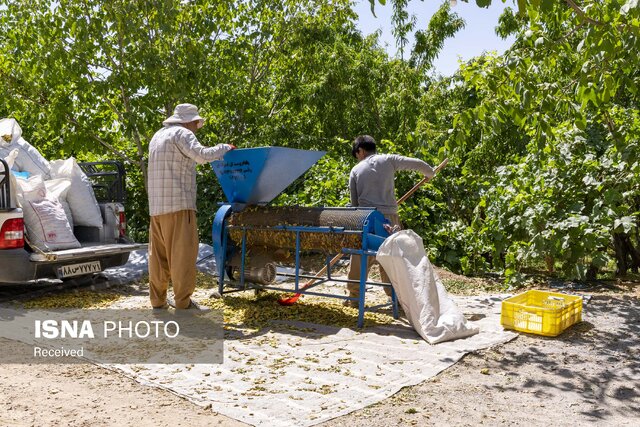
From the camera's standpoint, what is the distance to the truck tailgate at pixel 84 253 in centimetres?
687

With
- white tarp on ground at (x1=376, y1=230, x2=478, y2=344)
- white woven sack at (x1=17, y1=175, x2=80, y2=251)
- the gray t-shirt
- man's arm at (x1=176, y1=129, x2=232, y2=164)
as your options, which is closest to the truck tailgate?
white woven sack at (x1=17, y1=175, x2=80, y2=251)

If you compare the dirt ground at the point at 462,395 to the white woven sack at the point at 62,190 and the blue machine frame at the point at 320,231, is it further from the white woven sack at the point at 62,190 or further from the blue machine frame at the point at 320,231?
the white woven sack at the point at 62,190

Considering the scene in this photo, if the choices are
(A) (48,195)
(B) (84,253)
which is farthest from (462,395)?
(A) (48,195)

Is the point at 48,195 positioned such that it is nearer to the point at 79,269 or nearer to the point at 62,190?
the point at 62,190

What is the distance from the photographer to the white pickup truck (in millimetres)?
6730

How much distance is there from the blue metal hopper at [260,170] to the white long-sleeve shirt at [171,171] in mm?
495

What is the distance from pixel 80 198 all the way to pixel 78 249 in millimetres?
781

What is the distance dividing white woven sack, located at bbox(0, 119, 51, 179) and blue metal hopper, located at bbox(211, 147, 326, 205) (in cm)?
257

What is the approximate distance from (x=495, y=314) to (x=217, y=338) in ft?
8.92

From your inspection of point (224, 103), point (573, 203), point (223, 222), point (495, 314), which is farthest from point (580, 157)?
point (224, 103)

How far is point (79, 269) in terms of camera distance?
735cm

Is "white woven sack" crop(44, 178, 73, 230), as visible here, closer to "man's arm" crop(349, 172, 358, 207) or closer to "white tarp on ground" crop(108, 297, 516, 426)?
"white tarp on ground" crop(108, 297, 516, 426)

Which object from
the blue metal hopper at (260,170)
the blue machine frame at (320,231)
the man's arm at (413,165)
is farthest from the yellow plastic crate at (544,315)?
the blue metal hopper at (260,170)

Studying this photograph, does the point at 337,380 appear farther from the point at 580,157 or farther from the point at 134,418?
the point at 580,157
